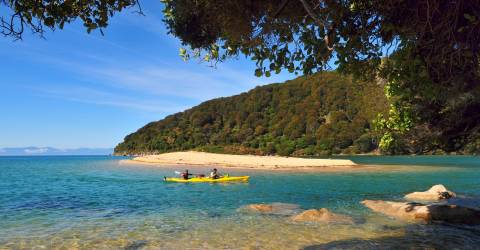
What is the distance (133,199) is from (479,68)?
2392cm

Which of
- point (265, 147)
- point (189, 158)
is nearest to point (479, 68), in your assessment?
point (189, 158)

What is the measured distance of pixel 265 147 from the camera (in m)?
144

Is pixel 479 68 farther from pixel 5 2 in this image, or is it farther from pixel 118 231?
pixel 118 231

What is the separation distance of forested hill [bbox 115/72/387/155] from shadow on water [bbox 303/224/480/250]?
112m

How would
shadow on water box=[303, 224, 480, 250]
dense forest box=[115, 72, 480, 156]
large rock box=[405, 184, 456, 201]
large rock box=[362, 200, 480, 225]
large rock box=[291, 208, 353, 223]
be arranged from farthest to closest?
dense forest box=[115, 72, 480, 156] → large rock box=[405, 184, 456, 201] → large rock box=[291, 208, 353, 223] → large rock box=[362, 200, 480, 225] → shadow on water box=[303, 224, 480, 250]

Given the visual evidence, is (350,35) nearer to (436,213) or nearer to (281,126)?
(436,213)

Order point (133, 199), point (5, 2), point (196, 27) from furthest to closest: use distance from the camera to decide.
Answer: point (133, 199), point (196, 27), point (5, 2)

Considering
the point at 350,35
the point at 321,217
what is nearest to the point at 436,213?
the point at 321,217

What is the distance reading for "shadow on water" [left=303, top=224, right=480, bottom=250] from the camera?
13.4 m

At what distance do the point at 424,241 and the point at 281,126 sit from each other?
152172 millimetres

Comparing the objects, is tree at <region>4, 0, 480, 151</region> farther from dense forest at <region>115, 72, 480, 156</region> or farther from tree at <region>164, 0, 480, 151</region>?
dense forest at <region>115, 72, 480, 156</region>

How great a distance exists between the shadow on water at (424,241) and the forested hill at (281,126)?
368 feet

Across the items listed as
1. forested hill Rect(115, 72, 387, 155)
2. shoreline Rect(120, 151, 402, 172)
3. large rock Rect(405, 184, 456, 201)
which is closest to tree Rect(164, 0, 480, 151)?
large rock Rect(405, 184, 456, 201)

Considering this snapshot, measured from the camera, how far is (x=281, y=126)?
165875 mm
